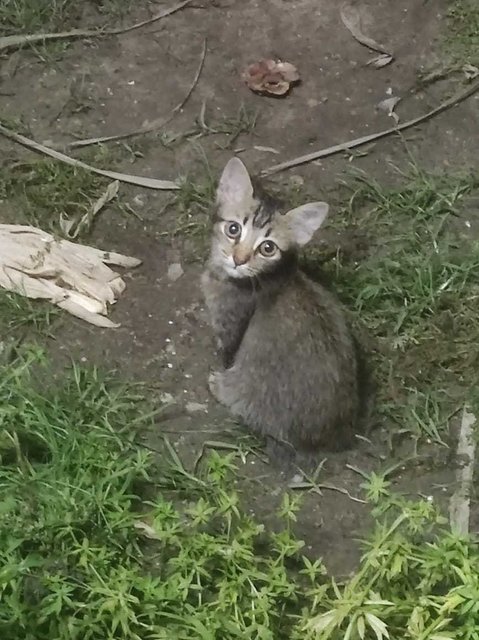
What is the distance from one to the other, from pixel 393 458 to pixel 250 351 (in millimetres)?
570

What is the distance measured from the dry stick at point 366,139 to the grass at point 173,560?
4.51 ft

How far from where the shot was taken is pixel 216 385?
122 inches

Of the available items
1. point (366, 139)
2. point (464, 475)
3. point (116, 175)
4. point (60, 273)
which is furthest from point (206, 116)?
point (464, 475)

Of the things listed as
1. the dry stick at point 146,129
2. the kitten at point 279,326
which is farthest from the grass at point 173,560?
the dry stick at point 146,129

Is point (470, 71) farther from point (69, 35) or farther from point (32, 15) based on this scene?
point (32, 15)

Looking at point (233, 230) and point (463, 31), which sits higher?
point (463, 31)

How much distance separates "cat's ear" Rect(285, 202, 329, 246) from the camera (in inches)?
113

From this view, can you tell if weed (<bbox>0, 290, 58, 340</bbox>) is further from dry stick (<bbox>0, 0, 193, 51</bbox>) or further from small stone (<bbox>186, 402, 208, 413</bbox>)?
dry stick (<bbox>0, 0, 193, 51</bbox>)

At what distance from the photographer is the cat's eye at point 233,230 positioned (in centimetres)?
288

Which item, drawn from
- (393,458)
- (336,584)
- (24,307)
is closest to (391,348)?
(393,458)

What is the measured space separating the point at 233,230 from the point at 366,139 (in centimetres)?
114

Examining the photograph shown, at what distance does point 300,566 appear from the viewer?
8.83ft

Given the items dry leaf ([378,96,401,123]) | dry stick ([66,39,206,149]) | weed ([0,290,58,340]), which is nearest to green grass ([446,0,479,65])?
dry leaf ([378,96,401,123])

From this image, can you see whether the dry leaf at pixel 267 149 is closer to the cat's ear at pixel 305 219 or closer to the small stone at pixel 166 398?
the cat's ear at pixel 305 219
